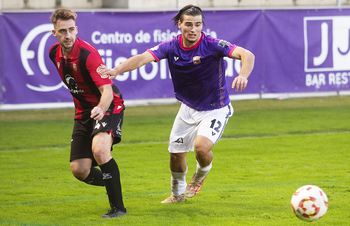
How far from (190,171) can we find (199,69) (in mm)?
2367

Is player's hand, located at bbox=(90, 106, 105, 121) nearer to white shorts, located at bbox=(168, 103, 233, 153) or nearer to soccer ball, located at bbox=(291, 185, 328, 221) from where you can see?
white shorts, located at bbox=(168, 103, 233, 153)

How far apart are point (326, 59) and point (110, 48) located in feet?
19.4

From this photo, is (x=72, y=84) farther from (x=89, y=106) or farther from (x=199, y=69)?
(x=199, y=69)

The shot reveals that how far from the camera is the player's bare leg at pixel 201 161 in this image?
18.7ft

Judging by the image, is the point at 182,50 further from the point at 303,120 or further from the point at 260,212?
the point at 303,120

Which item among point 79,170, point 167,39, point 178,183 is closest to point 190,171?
point 178,183

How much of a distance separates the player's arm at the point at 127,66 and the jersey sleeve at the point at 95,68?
0.05 metres

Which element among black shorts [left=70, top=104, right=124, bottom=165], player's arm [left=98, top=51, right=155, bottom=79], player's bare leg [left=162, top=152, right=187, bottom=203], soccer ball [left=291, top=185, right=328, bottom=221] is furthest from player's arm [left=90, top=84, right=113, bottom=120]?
soccer ball [left=291, top=185, right=328, bottom=221]

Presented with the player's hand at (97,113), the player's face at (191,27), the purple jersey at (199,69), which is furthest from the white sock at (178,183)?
the player's face at (191,27)

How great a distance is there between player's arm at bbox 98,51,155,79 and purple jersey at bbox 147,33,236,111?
16cm

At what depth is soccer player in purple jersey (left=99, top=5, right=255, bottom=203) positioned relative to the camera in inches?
225

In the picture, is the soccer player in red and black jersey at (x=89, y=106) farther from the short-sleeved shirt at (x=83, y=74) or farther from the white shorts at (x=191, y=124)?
the white shorts at (x=191, y=124)

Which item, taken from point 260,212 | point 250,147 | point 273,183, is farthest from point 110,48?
point 260,212

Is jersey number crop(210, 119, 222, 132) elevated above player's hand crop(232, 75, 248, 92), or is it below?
below
